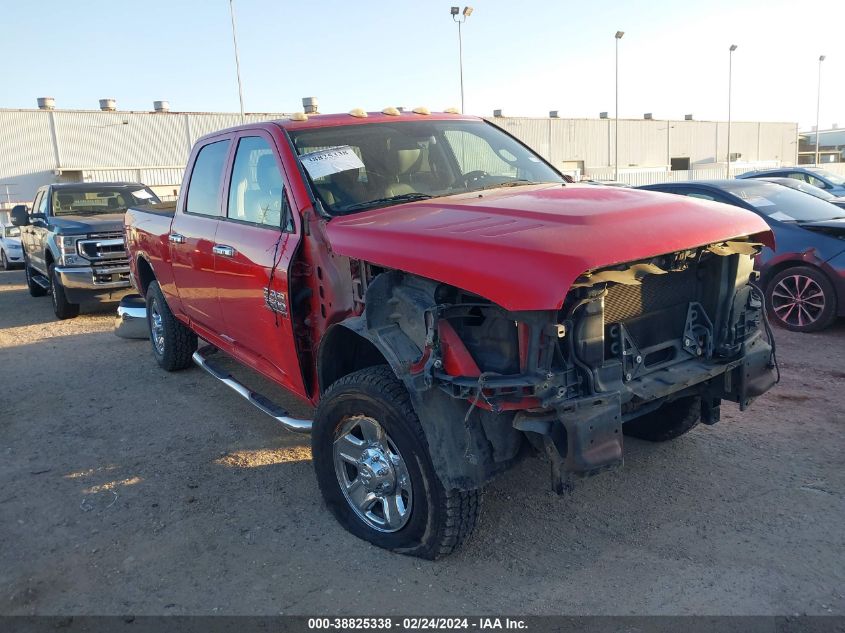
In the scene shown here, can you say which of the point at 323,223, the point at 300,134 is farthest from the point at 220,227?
the point at 323,223

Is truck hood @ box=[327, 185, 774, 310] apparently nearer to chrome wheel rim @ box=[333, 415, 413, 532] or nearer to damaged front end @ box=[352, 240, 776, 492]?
damaged front end @ box=[352, 240, 776, 492]

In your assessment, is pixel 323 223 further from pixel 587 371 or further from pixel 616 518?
pixel 616 518

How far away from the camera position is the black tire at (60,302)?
9359 mm

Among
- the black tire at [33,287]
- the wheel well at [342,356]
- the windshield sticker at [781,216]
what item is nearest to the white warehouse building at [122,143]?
the black tire at [33,287]

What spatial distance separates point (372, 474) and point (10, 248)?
53.8ft

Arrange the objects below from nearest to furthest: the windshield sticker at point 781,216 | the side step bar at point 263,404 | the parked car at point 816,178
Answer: the side step bar at point 263,404, the windshield sticker at point 781,216, the parked car at point 816,178

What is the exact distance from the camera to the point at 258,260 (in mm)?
3967

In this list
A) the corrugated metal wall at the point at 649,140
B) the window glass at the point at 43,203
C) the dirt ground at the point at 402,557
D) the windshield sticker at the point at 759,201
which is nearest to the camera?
the dirt ground at the point at 402,557

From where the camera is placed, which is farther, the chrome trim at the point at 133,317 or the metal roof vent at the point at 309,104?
Answer: the metal roof vent at the point at 309,104

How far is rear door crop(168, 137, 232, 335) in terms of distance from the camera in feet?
15.6

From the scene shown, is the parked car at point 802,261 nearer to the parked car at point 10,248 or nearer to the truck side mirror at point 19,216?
the truck side mirror at point 19,216

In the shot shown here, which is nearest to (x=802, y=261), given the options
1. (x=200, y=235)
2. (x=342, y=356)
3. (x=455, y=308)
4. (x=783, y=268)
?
(x=783, y=268)

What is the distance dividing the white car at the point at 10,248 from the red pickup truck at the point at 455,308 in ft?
47.2

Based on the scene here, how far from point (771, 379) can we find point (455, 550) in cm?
178
